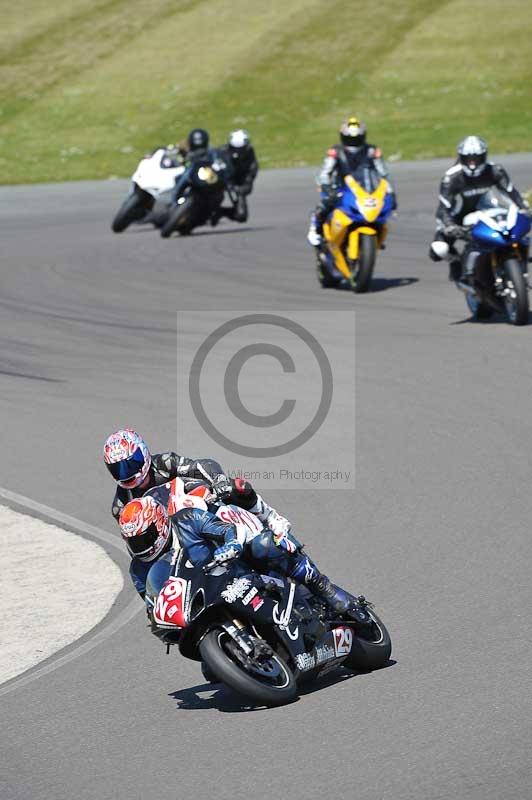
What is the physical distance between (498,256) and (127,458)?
8966 mm

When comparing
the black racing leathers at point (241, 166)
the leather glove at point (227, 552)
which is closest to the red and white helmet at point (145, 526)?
the leather glove at point (227, 552)

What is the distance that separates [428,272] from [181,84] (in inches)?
1154

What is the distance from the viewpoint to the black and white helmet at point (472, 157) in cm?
1582

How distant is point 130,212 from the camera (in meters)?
24.9

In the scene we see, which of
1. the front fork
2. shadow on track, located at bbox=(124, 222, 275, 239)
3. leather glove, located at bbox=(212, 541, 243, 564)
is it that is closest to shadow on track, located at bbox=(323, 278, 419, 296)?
the front fork

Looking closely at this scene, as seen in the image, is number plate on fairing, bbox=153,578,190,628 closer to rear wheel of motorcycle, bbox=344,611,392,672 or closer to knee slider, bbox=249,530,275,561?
knee slider, bbox=249,530,275,561

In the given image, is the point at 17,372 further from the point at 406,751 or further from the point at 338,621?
the point at 406,751

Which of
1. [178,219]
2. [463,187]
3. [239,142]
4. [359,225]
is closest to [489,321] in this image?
[463,187]

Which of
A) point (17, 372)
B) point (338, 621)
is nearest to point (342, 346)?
point (17, 372)

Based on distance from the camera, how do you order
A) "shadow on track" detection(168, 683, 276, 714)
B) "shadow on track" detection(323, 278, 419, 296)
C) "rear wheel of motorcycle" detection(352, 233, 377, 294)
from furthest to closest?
"shadow on track" detection(323, 278, 419, 296)
"rear wheel of motorcycle" detection(352, 233, 377, 294)
"shadow on track" detection(168, 683, 276, 714)

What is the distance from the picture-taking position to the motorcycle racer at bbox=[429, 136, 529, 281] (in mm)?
15812

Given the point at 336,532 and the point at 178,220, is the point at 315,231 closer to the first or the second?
the point at 178,220

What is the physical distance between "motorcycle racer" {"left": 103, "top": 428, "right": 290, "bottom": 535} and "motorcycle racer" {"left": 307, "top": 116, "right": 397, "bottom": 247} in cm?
1106

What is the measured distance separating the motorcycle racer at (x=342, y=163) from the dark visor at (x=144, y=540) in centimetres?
1150
